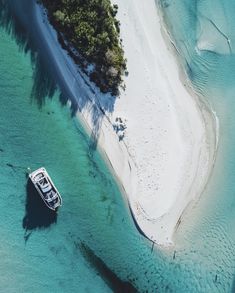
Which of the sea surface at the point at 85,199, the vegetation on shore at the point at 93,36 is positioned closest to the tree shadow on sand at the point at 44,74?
the sea surface at the point at 85,199

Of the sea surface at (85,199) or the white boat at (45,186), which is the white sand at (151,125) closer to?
the sea surface at (85,199)

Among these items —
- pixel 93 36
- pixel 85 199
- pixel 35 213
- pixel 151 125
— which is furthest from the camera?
pixel 85 199

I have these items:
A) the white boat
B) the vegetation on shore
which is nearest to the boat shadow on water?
the white boat

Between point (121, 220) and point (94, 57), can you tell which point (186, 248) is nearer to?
point (121, 220)

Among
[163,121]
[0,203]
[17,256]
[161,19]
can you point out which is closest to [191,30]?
[161,19]

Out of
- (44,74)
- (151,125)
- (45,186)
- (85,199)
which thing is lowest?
(85,199)

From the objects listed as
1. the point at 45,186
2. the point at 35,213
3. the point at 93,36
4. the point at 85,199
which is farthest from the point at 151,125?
the point at 35,213

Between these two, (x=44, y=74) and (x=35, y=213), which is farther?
(x=35, y=213)

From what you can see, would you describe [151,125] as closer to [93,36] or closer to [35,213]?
[93,36]

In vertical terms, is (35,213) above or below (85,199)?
below
